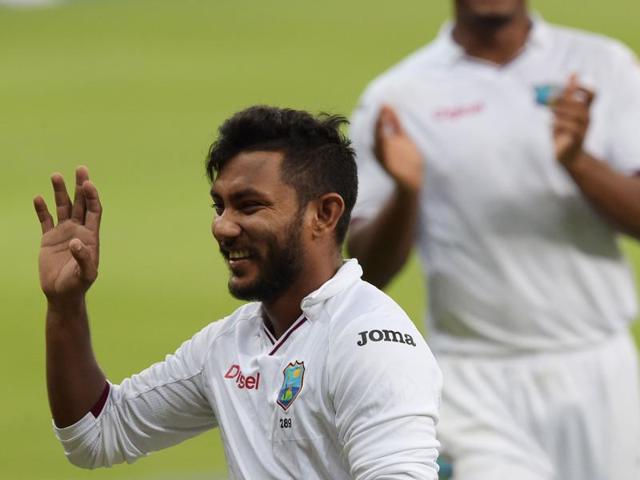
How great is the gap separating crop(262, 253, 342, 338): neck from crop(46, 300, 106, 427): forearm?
428 mm

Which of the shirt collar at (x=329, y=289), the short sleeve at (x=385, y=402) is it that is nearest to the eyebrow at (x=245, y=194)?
the shirt collar at (x=329, y=289)

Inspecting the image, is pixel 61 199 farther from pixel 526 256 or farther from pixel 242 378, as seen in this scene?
pixel 526 256

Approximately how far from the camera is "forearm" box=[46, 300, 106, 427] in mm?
3893

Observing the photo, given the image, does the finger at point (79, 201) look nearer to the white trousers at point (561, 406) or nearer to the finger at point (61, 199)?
the finger at point (61, 199)

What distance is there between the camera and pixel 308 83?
1797 centimetres

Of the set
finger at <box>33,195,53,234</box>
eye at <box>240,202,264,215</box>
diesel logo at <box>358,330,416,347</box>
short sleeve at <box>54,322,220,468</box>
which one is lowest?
short sleeve at <box>54,322,220,468</box>

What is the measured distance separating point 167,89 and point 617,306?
1299cm

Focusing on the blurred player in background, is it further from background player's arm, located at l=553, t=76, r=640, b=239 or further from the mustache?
the mustache

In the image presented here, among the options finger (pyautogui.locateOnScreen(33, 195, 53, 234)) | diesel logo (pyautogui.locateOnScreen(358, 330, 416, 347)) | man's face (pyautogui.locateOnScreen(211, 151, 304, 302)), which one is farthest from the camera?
finger (pyautogui.locateOnScreen(33, 195, 53, 234))

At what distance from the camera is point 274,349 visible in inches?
147

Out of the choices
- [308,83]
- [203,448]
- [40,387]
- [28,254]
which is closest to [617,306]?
[203,448]

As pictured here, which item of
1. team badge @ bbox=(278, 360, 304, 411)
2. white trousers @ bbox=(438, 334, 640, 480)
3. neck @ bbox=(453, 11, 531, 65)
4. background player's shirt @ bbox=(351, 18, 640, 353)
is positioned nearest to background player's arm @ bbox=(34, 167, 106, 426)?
team badge @ bbox=(278, 360, 304, 411)

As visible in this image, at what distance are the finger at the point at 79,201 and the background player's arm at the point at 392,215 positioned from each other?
6.63ft

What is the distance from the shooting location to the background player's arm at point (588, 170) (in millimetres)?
5684
